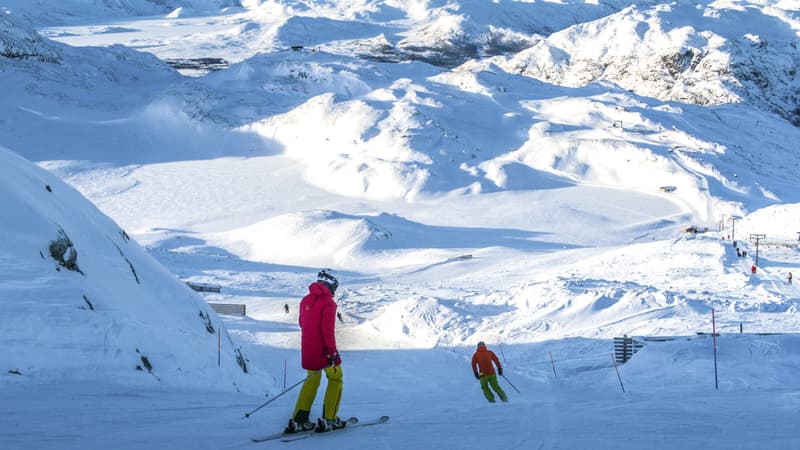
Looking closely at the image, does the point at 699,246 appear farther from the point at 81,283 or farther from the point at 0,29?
the point at 0,29

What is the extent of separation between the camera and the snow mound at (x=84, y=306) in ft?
27.6

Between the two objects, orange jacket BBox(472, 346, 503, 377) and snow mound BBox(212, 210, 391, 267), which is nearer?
orange jacket BBox(472, 346, 503, 377)

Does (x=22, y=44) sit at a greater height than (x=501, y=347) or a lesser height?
greater

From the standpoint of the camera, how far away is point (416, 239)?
42531mm

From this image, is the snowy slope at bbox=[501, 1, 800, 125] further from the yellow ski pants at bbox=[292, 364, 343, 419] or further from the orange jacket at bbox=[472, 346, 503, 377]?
the yellow ski pants at bbox=[292, 364, 343, 419]

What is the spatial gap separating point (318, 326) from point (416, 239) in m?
35.9

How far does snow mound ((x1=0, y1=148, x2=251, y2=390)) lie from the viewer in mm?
8406

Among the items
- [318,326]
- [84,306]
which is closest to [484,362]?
[318,326]

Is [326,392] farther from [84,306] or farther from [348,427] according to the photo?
[84,306]

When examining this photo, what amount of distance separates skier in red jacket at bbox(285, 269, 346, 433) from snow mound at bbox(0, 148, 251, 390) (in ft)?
9.12

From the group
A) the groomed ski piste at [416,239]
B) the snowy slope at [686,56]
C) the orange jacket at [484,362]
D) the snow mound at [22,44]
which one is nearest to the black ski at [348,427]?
the groomed ski piste at [416,239]

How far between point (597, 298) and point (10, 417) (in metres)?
18.0

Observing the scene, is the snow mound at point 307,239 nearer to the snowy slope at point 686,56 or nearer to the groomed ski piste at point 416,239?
the groomed ski piste at point 416,239

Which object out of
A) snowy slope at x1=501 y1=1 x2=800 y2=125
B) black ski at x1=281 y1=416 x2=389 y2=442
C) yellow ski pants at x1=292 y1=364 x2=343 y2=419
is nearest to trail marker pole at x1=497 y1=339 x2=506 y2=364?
black ski at x1=281 y1=416 x2=389 y2=442
